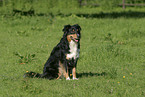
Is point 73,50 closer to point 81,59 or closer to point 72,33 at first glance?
point 72,33

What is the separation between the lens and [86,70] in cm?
780

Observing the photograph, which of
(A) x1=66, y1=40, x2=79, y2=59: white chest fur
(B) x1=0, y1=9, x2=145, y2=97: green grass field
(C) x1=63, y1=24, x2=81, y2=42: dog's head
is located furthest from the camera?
(A) x1=66, y1=40, x2=79, y2=59: white chest fur

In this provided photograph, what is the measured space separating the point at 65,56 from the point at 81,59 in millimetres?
2629

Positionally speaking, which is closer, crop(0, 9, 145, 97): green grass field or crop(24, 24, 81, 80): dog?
crop(0, 9, 145, 97): green grass field

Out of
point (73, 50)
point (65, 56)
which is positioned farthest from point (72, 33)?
point (65, 56)

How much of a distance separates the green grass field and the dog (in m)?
0.21

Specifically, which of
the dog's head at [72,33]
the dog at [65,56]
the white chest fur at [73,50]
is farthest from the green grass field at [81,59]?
the dog's head at [72,33]

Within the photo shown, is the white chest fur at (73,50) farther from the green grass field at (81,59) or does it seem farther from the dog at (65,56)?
the green grass field at (81,59)

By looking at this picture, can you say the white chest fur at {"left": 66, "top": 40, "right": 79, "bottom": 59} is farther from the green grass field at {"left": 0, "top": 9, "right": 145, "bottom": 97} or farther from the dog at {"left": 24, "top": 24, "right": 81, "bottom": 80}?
the green grass field at {"left": 0, "top": 9, "right": 145, "bottom": 97}

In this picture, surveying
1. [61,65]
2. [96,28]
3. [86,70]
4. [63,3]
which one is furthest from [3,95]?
[63,3]

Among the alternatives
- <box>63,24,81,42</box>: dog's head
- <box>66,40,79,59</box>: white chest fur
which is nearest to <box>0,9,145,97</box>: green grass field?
<box>66,40,79,59</box>: white chest fur

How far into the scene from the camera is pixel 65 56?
6.24m

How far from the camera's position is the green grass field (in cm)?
568

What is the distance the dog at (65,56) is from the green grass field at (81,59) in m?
0.21
